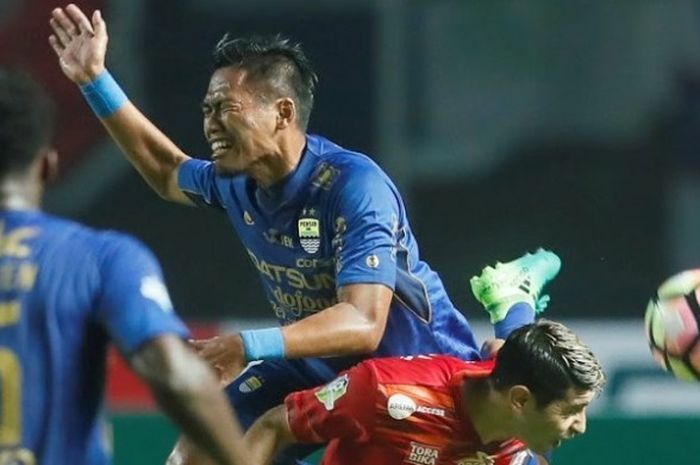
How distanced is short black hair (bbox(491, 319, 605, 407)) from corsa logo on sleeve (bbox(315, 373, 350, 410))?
37 centimetres

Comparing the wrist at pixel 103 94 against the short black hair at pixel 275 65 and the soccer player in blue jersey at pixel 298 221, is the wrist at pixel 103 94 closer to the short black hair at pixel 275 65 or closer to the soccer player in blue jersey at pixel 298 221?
the soccer player in blue jersey at pixel 298 221

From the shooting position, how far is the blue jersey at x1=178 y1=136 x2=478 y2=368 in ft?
18.2

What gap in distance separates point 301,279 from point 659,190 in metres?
5.93

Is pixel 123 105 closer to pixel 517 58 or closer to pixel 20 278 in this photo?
pixel 20 278

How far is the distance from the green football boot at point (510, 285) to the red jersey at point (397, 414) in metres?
0.62

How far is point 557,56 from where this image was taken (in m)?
11.7

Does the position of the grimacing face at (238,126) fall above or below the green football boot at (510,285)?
above

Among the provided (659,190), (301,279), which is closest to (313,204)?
(301,279)

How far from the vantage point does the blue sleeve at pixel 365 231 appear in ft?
18.0

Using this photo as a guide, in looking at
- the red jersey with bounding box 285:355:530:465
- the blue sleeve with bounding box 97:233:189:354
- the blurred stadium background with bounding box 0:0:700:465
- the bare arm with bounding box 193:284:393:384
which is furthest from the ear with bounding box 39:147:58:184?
the blurred stadium background with bounding box 0:0:700:465

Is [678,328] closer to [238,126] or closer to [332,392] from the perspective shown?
[332,392]

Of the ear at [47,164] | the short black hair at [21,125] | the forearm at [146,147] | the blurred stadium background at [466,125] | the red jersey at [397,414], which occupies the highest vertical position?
the short black hair at [21,125]

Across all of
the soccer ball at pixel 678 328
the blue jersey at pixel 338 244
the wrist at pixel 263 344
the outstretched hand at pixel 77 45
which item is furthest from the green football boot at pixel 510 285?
the outstretched hand at pixel 77 45

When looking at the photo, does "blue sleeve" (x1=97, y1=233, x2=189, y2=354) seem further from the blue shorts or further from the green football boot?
the green football boot
